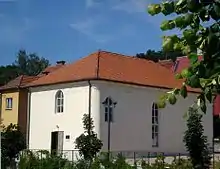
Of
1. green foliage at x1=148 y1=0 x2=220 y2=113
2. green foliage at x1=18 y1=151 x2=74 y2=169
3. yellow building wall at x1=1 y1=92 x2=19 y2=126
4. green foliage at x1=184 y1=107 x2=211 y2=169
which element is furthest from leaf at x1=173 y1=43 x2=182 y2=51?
yellow building wall at x1=1 y1=92 x2=19 y2=126

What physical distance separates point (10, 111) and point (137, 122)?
13.3 m

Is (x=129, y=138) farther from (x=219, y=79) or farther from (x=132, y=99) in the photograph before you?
(x=219, y=79)

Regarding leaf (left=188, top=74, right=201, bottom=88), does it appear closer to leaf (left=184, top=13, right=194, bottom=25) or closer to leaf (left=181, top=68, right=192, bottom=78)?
leaf (left=181, top=68, right=192, bottom=78)

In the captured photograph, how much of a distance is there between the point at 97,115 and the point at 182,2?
35.0 m

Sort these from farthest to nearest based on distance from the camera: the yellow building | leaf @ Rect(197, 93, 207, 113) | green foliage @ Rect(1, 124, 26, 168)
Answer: the yellow building, green foliage @ Rect(1, 124, 26, 168), leaf @ Rect(197, 93, 207, 113)

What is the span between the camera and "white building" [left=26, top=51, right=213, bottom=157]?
3834cm

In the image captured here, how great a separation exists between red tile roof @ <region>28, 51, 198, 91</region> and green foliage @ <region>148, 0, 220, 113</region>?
34767 mm

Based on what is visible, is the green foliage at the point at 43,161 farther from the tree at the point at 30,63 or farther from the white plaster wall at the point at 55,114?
the tree at the point at 30,63

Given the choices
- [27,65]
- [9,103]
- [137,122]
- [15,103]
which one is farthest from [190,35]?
[27,65]

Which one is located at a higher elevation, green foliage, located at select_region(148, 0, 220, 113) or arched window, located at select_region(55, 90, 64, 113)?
arched window, located at select_region(55, 90, 64, 113)

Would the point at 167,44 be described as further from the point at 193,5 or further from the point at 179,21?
the point at 193,5

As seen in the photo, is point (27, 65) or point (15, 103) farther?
point (27, 65)

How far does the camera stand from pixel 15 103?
46219 mm

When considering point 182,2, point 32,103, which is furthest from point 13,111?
point 182,2
